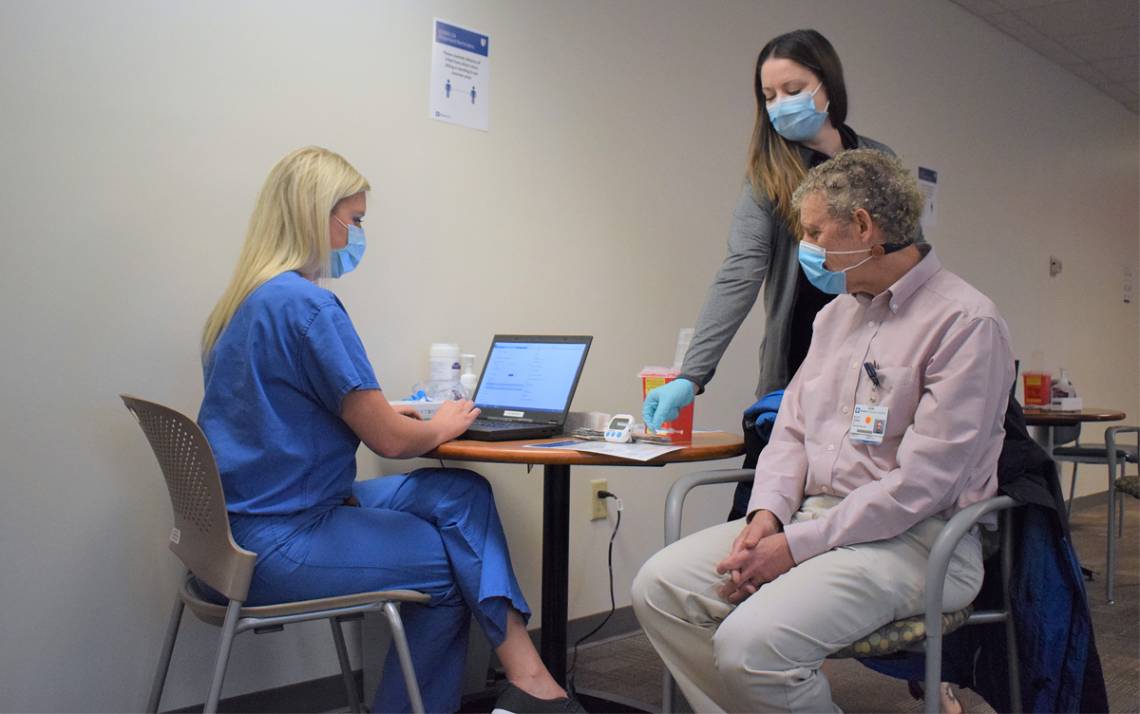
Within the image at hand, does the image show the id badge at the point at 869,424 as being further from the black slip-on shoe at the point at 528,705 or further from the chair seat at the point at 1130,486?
the chair seat at the point at 1130,486

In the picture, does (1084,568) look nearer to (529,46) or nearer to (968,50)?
(968,50)

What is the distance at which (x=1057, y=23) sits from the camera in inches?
198

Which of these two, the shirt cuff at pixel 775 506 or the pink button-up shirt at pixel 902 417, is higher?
the pink button-up shirt at pixel 902 417

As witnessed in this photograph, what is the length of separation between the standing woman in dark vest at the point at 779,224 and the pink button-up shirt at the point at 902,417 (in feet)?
1.04

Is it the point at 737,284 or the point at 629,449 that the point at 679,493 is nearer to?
the point at 629,449

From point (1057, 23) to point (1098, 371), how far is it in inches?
95.6

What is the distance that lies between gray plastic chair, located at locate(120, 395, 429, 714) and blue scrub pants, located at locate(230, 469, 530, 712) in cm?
6

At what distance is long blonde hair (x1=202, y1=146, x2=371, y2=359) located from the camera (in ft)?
6.18

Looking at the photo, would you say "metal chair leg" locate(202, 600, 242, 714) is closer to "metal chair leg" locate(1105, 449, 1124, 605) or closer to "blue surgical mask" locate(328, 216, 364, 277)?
"blue surgical mask" locate(328, 216, 364, 277)

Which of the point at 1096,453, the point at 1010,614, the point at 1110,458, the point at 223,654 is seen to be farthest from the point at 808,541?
the point at 1096,453

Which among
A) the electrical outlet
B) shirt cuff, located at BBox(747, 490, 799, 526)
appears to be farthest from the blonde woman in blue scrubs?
the electrical outlet

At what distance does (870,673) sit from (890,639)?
1.30 meters

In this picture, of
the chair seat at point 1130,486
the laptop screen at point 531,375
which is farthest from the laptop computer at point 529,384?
the chair seat at point 1130,486

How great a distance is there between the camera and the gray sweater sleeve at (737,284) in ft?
6.83
